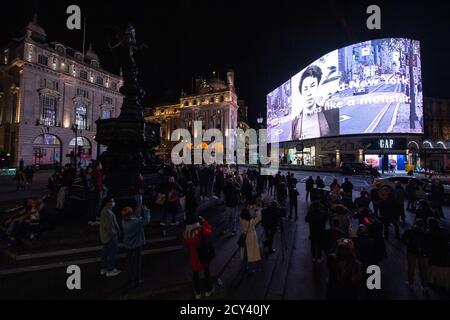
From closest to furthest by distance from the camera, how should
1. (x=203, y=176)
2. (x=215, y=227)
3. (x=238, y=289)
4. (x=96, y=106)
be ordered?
(x=238, y=289), (x=215, y=227), (x=203, y=176), (x=96, y=106)

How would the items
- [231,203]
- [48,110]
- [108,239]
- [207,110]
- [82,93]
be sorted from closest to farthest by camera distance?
1. [108,239]
2. [231,203]
3. [48,110]
4. [82,93]
5. [207,110]

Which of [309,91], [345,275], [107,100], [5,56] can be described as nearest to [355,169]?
[309,91]

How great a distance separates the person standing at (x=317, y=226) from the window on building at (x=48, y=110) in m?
47.8

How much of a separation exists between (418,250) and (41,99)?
5085cm

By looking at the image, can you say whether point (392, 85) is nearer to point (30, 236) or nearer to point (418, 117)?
point (418, 117)

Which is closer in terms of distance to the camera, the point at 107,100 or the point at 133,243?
the point at 133,243

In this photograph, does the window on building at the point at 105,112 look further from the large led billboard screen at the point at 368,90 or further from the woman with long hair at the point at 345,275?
the woman with long hair at the point at 345,275

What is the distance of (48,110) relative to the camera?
133 ft

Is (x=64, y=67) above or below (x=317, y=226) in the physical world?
above

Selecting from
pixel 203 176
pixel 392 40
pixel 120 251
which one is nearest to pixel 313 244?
pixel 120 251

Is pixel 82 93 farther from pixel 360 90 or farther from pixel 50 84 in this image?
pixel 360 90

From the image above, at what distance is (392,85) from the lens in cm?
3519

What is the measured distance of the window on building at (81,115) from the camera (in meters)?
45.9

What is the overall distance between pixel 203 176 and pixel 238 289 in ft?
26.5
